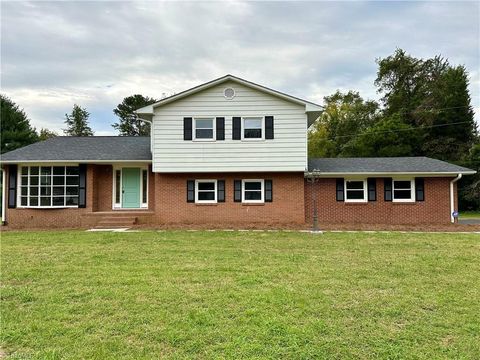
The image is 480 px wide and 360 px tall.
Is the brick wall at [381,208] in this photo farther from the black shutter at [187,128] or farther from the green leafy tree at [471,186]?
the green leafy tree at [471,186]

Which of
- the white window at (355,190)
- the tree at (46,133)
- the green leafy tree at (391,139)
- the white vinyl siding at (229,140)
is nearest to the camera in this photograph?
the white vinyl siding at (229,140)

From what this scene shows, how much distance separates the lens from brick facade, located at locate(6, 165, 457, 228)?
16562 millimetres

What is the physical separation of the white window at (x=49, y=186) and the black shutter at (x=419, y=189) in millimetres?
16004

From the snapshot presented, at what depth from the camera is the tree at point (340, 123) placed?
137ft

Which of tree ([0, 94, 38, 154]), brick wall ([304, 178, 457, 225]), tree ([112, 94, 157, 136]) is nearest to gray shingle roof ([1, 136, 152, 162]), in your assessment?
brick wall ([304, 178, 457, 225])

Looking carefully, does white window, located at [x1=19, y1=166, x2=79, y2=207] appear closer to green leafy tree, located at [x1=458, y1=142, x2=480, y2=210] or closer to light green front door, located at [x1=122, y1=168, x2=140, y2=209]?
light green front door, located at [x1=122, y1=168, x2=140, y2=209]

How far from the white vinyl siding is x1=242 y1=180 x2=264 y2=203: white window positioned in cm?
100

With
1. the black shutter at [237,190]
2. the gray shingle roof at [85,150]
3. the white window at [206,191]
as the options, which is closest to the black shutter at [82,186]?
the gray shingle roof at [85,150]

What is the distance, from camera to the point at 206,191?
55.8 ft

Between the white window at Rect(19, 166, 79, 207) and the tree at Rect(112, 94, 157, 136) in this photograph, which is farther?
the tree at Rect(112, 94, 157, 136)

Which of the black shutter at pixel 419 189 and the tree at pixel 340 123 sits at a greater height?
the tree at pixel 340 123

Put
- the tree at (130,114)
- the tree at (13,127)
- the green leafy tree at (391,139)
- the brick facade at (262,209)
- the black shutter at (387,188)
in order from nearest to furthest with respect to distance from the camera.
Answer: the brick facade at (262,209), the black shutter at (387,188), the green leafy tree at (391,139), the tree at (13,127), the tree at (130,114)

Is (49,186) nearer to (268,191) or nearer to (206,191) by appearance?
(206,191)

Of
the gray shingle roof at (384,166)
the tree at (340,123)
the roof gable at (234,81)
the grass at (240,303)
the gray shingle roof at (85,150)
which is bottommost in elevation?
the grass at (240,303)
